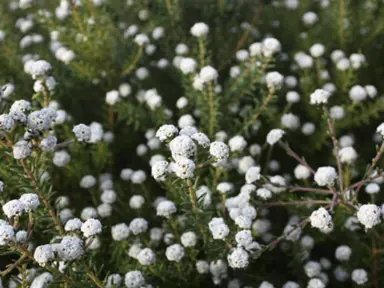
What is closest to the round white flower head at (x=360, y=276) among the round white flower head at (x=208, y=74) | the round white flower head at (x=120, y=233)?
the round white flower head at (x=120, y=233)

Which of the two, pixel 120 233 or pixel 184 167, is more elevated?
pixel 184 167

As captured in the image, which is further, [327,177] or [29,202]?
[327,177]

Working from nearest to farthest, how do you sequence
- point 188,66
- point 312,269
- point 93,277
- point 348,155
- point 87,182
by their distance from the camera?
point 93,277 → point 312,269 → point 348,155 → point 87,182 → point 188,66

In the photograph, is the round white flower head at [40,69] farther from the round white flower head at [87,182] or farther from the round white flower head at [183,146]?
the round white flower head at [183,146]

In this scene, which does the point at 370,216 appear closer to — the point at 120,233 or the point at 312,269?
the point at 312,269

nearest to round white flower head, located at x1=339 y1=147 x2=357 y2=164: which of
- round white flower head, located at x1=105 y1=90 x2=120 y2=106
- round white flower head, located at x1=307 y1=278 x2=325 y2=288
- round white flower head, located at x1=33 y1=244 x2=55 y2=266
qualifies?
round white flower head, located at x1=307 y1=278 x2=325 y2=288

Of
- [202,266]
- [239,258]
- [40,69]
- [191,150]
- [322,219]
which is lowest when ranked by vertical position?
[202,266]

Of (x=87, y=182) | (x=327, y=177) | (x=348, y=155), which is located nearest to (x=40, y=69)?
(x=87, y=182)

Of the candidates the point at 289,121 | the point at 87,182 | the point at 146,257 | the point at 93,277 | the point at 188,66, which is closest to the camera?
the point at 93,277
